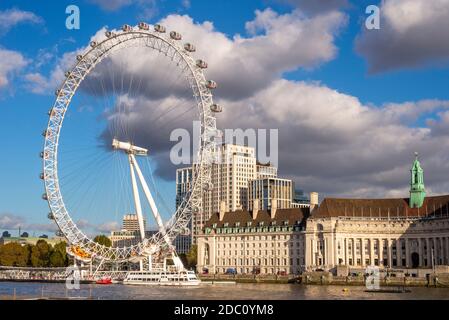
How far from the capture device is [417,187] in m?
140

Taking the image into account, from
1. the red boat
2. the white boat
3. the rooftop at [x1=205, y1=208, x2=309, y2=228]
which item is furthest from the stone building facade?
the red boat

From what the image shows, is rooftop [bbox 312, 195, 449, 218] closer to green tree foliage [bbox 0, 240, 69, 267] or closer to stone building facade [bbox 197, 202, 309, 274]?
stone building facade [bbox 197, 202, 309, 274]

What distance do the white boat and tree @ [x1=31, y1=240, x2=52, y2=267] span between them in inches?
2564

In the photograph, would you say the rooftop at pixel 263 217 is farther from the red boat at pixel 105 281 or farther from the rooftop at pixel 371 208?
the red boat at pixel 105 281

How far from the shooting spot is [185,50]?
8925 cm

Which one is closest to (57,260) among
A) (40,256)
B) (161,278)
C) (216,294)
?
(40,256)

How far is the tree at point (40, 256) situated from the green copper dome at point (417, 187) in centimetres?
8730

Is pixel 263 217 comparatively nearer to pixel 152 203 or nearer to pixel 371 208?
pixel 371 208

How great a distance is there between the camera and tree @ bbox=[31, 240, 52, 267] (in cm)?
16538

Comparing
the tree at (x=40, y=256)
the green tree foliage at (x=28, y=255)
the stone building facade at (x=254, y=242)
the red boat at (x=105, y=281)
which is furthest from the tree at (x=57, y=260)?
the red boat at (x=105, y=281)

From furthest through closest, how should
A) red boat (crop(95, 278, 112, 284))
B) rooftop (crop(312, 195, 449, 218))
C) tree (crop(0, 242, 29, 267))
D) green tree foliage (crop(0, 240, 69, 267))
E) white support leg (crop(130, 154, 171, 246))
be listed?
tree (crop(0, 242, 29, 267)) → green tree foliage (crop(0, 240, 69, 267)) → rooftop (crop(312, 195, 449, 218)) → red boat (crop(95, 278, 112, 284)) → white support leg (crop(130, 154, 171, 246))

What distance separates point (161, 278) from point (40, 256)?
74.2m

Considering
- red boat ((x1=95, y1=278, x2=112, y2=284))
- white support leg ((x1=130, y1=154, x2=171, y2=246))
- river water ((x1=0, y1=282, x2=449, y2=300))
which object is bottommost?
river water ((x1=0, y1=282, x2=449, y2=300))
